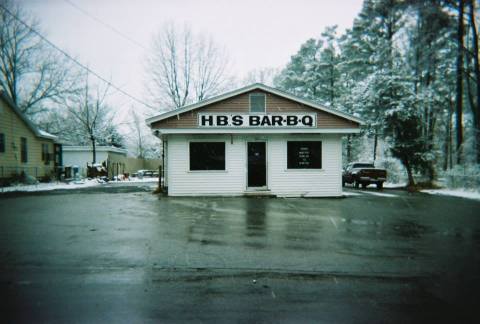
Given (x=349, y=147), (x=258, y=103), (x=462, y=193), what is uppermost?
(x=258, y=103)

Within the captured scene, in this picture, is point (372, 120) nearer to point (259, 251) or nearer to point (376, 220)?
point (376, 220)

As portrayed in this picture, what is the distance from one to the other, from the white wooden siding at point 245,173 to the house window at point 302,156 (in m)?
0.22

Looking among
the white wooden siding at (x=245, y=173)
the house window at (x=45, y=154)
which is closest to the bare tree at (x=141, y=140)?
the house window at (x=45, y=154)

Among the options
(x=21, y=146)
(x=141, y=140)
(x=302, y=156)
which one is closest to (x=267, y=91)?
(x=302, y=156)

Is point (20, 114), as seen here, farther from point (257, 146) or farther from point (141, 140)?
point (141, 140)

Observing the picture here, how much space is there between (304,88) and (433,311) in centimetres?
3333

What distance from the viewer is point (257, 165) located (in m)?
14.5

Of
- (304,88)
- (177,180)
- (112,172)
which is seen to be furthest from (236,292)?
(304,88)

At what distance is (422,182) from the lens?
67.1 feet

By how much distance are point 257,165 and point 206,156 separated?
98.6 inches

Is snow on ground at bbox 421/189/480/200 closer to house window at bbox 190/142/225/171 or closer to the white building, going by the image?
the white building

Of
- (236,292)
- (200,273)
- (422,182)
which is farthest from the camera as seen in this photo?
(422,182)

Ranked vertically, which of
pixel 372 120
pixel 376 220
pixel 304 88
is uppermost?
pixel 304 88

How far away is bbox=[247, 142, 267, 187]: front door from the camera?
47.6 feet
